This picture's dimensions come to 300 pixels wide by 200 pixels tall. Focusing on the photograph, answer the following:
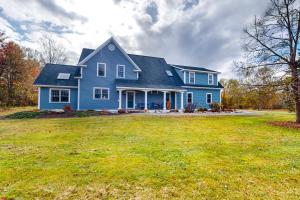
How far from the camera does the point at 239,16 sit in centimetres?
1706

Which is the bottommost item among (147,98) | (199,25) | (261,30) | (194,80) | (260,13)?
(147,98)

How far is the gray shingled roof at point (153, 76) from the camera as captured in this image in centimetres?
2190

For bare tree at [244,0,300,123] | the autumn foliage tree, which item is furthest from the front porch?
the autumn foliage tree

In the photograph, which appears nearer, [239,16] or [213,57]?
Answer: [239,16]

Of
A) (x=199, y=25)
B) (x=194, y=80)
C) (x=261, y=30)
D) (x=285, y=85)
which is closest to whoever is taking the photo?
(x=285, y=85)

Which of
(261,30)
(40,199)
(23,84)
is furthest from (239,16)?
(23,84)

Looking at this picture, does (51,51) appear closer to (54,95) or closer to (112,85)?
(54,95)

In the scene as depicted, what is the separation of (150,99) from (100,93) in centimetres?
595

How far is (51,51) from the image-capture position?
42156mm

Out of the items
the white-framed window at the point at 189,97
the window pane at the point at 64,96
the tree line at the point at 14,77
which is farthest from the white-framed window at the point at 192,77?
the tree line at the point at 14,77

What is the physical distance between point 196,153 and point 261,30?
12346 mm

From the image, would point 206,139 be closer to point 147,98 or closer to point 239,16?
point 239,16

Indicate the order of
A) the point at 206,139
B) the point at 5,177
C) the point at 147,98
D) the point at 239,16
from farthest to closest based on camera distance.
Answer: the point at 147,98 < the point at 239,16 < the point at 206,139 < the point at 5,177

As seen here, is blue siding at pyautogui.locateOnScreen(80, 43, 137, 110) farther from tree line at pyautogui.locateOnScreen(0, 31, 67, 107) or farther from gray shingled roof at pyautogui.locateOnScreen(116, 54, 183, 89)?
tree line at pyautogui.locateOnScreen(0, 31, 67, 107)
